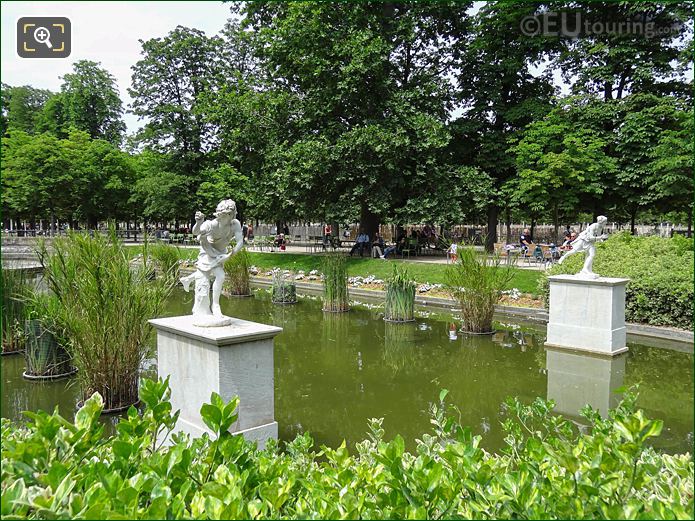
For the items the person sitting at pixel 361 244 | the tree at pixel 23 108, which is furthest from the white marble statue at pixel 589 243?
the tree at pixel 23 108

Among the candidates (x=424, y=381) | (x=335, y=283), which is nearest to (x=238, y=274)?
(x=335, y=283)

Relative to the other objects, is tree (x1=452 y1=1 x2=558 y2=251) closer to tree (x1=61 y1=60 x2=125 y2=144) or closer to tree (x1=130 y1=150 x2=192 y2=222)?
tree (x1=130 y1=150 x2=192 y2=222)

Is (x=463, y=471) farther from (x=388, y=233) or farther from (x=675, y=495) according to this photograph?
(x=388, y=233)

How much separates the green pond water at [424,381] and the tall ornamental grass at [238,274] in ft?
13.9

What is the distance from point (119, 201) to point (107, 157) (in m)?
3.35

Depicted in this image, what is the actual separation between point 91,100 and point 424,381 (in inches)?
1545

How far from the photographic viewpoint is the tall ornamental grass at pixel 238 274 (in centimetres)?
1408

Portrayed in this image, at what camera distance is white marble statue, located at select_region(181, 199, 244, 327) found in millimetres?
5000

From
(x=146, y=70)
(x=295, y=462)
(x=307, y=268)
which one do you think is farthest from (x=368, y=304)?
(x=146, y=70)

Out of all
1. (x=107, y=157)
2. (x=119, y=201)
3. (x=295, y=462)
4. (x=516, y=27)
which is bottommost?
(x=295, y=462)

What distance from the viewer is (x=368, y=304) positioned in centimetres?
1373

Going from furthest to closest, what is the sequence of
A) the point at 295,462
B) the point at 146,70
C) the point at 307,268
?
1. the point at 146,70
2. the point at 307,268
3. the point at 295,462

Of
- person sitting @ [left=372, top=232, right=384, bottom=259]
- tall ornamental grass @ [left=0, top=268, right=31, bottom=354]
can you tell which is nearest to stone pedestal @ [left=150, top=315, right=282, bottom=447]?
tall ornamental grass @ [left=0, top=268, right=31, bottom=354]

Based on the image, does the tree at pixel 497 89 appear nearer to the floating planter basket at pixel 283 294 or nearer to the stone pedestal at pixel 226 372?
the floating planter basket at pixel 283 294
